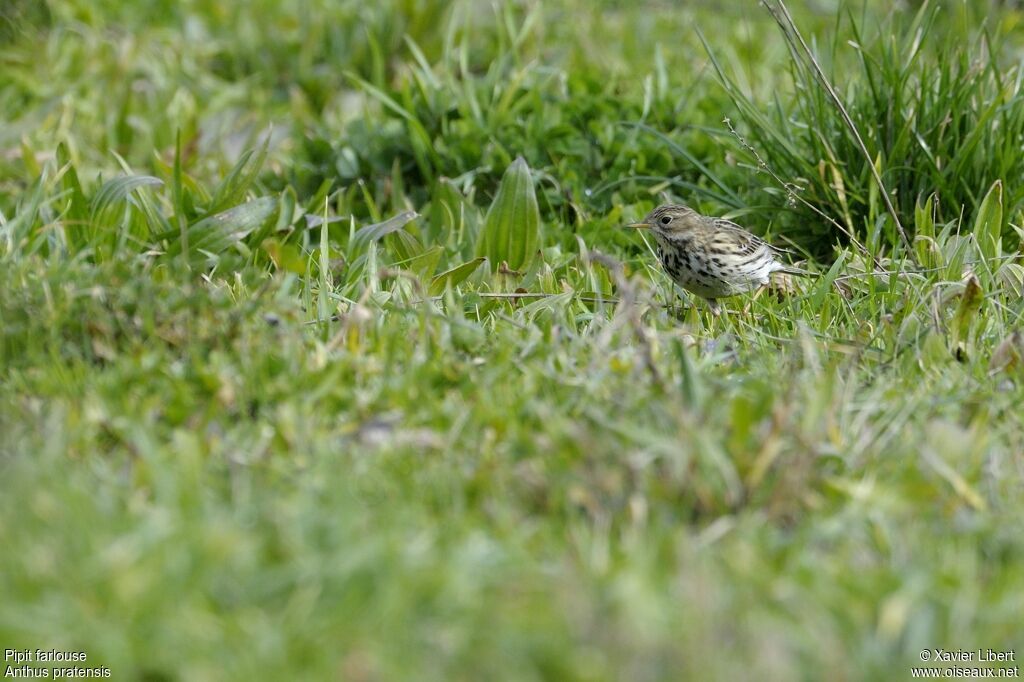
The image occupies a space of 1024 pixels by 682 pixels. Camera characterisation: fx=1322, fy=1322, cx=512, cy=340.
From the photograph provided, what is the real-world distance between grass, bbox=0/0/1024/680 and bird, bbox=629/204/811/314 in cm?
15

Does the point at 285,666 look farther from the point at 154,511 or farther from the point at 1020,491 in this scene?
the point at 1020,491

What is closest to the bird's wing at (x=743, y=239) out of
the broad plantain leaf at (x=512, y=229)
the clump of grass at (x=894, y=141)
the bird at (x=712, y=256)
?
the bird at (x=712, y=256)

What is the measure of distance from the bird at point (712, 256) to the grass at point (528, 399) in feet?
0.48

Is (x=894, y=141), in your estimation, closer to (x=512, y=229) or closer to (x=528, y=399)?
(x=512, y=229)

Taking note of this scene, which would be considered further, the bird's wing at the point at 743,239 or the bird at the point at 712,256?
the bird's wing at the point at 743,239

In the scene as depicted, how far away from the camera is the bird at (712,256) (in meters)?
5.00

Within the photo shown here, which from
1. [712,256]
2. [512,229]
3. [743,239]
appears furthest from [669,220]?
[512,229]

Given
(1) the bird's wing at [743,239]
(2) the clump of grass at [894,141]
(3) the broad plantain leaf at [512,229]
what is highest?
(2) the clump of grass at [894,141]

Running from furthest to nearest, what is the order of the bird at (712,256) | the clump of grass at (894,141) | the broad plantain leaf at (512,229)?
the broad plantain leaf at (512,229) → the clump of grass at (894,141) → the bird at (712,256)

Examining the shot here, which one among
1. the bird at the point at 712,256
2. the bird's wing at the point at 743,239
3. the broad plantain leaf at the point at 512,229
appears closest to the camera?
the bird at the point at 712,256

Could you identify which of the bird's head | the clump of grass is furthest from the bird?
the clump of grass

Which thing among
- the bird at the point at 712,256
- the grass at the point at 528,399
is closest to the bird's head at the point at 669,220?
the bird at the point at 712,256

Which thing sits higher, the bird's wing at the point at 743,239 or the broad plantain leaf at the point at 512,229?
the bird's wing at the point at 743,239

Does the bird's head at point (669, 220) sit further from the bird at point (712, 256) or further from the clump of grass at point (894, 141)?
the clump of grass at point (894, 141)
